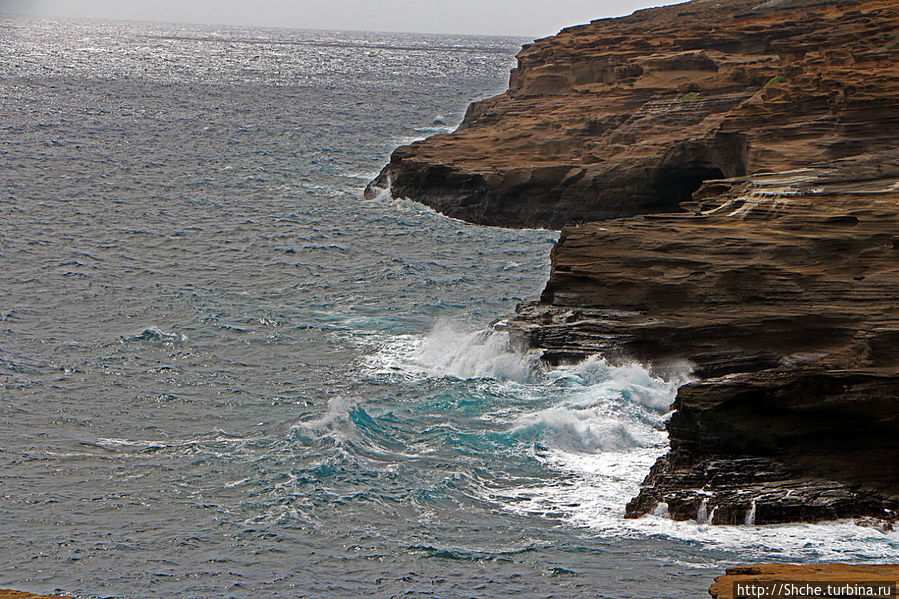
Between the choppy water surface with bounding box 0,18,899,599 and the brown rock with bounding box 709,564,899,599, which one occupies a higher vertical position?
the brown rock with bounding box 709,564,899,599

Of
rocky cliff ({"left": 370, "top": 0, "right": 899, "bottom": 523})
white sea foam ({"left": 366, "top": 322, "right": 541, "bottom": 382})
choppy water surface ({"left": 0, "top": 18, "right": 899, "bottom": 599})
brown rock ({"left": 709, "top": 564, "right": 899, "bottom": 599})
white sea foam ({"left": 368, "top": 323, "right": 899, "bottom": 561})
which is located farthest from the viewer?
white sea foam ({"left": 366, "top": 322, "right": 541, "bottom": 382})

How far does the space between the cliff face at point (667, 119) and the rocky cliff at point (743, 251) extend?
127mm

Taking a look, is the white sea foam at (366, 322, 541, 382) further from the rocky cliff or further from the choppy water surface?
the rocky cliff

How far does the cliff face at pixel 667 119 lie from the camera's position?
42156 millimetres

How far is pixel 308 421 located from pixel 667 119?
31.8 m

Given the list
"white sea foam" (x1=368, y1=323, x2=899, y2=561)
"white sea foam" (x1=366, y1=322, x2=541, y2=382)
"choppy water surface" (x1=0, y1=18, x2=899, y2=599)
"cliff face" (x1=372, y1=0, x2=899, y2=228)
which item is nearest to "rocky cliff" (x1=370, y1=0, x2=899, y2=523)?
"cliff face" (x1=372, y1=0, x2=899, y2=228)

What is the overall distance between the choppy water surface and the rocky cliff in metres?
1.32

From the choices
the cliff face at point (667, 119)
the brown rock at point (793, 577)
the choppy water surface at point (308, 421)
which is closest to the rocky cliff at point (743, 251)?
the cliff face at point (667, 119)

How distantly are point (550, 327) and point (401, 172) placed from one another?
2941cm

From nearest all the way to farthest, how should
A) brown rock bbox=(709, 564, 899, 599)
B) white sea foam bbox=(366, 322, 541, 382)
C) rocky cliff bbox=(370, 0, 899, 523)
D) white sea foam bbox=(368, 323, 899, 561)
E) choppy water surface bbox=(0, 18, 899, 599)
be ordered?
1. brown rock bbox=(709, 564, 899, 599)
2. choppy water surface bbox=(0, 18, 899, 599)
3. white sea foam bbox=(368, 323, 899, 561)
4. rocky cliff bbox=(370, 0, 899, 523)
5. white sea foam bbox=(366, 322, 541, 382)

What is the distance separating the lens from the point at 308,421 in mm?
29188

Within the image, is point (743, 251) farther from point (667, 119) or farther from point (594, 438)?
point (667, 119)

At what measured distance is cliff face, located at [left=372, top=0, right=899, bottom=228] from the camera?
4216 centimetres

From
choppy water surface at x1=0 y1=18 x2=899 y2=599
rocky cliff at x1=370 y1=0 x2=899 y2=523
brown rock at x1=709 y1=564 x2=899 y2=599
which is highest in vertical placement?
rocky cliff at x1=370 y1=0 x2=899 y2=523
